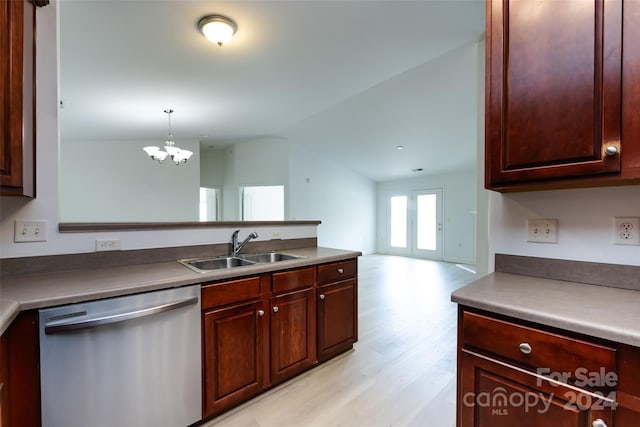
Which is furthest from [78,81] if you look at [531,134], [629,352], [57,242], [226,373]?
[629,352]

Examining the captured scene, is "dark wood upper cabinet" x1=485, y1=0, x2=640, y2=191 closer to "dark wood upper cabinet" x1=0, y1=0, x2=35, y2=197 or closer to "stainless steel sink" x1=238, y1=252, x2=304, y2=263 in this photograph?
"stainless steel sink" x1=238, y1=252, x2=304, y2=263

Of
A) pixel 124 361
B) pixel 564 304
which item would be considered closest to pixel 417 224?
pixel 564 304

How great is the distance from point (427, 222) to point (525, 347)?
7.21 m

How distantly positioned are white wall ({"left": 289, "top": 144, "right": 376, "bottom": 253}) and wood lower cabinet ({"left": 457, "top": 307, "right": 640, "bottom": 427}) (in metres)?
5.53

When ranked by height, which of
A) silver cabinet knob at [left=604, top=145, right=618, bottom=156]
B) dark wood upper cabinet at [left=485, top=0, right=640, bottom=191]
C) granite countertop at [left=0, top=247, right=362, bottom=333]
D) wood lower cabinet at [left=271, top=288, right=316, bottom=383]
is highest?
dark wood upper cabinet at [left=485, top=0, right=640, bottom=191]

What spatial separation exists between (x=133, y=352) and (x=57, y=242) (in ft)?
2.56

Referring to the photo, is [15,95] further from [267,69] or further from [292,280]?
[267,69]

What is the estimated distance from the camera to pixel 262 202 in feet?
23.3

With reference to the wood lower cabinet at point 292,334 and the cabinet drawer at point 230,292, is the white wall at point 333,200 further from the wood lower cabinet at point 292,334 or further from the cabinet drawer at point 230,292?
the cabinet drawer at point 230,292

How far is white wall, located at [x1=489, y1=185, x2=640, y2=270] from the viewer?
121 cm

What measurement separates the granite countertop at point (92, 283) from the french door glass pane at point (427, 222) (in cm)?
664

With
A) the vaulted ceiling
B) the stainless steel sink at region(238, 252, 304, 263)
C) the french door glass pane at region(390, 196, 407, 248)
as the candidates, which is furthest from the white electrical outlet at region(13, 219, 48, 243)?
the french door glass pane at region(390, 196, 407, 248)

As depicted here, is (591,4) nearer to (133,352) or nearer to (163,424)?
(133,352)

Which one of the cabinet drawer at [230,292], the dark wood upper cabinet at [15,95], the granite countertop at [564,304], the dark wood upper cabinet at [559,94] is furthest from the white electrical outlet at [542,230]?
the dark wood upper cabinet at [15,95]
